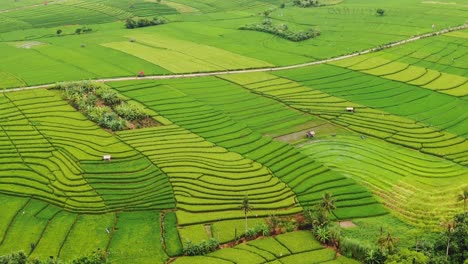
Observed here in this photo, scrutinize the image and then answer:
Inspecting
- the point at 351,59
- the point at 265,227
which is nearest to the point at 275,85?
the point at 351,59

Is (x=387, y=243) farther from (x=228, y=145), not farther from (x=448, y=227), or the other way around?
(x=228, y=145)

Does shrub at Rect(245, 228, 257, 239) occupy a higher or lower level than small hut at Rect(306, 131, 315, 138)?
lower

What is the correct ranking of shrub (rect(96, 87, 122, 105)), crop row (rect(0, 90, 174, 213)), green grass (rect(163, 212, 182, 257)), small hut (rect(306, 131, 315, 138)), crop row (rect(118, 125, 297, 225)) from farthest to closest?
shrub (rect(96, 87, 122, 105))
small hut (rect(306, 131, 315, 138))
crop row (rect(0, 90, 174, 213))
crop row (rect(118, 125, 297, 225))
green grass (rect(163, 212, 182, 257))

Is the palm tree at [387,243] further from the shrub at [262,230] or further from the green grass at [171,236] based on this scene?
the green grass at [171,236]

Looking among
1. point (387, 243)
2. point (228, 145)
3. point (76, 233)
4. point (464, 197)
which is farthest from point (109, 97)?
point (464, 197)

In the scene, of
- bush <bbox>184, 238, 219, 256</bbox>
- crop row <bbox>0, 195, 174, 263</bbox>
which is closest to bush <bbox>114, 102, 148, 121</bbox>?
crop row <bbox>0, 195, 174, 263</bbox>

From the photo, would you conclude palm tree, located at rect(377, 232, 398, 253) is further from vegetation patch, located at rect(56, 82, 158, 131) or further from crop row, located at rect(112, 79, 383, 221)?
vegetation patch, located at rect(56, 82, 158, 131)

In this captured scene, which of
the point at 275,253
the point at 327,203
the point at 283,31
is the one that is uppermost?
the point at 283,31
